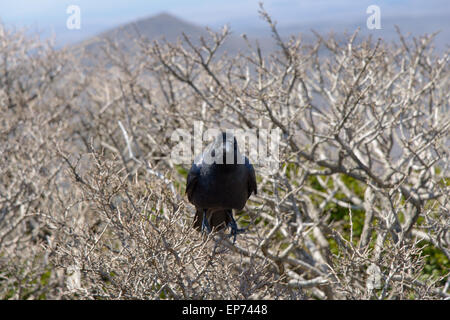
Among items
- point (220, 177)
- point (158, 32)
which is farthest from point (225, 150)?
point (158, 32)

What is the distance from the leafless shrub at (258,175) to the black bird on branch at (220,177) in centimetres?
21

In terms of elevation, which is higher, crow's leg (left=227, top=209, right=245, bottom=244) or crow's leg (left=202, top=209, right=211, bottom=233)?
crow's leg (left=202, top=209, right=211, bottom=233)

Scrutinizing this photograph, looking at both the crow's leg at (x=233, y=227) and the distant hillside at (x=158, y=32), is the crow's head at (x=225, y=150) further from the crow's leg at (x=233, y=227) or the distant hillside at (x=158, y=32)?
the distant hillside at (x=158, y=32)

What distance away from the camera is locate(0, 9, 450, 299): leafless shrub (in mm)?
3408

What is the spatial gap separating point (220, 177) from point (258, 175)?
314 cm

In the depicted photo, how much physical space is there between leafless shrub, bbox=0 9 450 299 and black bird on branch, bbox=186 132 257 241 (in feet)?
0.69

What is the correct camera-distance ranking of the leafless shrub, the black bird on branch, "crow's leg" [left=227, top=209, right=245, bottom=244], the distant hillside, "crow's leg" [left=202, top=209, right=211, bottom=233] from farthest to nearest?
1. the distant hillside
2. "crow's leg" [left=227, top=209, right=245, bottom=244]
3. "crow's leg" [left=202, top=209, right=211, bottom=233]
4. the black bird on branch
5. the leafless shrub

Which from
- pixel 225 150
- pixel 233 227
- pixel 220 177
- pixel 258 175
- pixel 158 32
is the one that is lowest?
pixel 258 175

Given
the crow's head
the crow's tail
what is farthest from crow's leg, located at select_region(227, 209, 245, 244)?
the crow's head

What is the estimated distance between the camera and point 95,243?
10.8 ft

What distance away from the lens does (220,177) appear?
3.69 meters

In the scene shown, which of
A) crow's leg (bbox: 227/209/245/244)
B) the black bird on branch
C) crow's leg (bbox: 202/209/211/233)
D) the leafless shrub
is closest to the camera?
the leafless shrub

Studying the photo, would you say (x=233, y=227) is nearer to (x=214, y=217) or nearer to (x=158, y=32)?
(x=214, y=217)

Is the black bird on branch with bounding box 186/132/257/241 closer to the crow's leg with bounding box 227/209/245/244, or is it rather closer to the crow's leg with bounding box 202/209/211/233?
the crow's leg with bounding box 202/209/211/233
